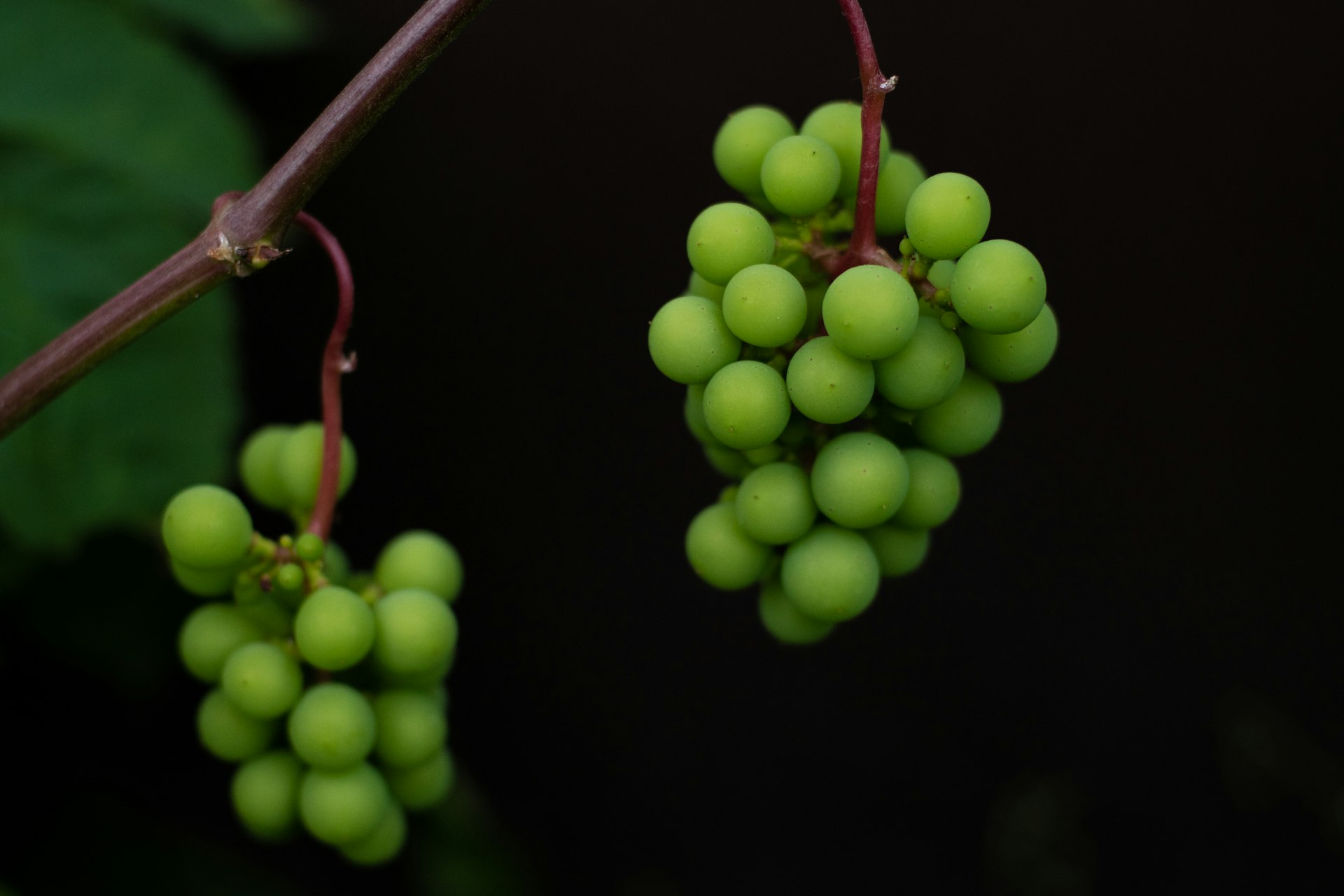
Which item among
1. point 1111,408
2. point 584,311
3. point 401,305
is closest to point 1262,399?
point 1111,408

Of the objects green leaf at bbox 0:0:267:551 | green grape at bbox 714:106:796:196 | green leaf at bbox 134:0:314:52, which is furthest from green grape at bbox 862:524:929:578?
green leaf at bbox 134:0:314:52

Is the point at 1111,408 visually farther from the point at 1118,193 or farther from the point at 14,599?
the point at 14,599

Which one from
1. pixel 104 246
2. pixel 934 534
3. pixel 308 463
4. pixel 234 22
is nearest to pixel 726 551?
pixel 308 463

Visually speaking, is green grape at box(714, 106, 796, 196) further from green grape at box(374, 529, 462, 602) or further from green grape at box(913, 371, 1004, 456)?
green grape at box(374, 529, 462, 602)

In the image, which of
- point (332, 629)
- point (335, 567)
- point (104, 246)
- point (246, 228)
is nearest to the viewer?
point (246, 228)

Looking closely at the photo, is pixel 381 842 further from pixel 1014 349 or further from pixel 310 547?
pixel 1014 349

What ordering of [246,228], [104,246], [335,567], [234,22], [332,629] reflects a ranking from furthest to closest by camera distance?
1. [234,22]
2. [104,246]
3. [335,567]
4. [332,629]
5. [246,228]
